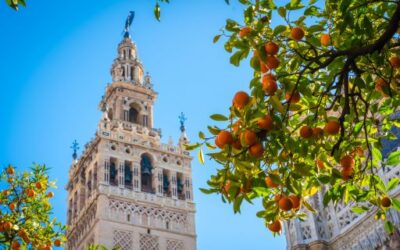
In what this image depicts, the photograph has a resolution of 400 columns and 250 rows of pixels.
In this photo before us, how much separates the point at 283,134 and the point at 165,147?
35.7 meters

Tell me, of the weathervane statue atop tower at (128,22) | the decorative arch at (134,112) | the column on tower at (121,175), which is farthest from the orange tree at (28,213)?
the weathervane statue atop tower at (128,22)

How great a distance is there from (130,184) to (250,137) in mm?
33719

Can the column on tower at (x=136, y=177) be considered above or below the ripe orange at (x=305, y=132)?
above

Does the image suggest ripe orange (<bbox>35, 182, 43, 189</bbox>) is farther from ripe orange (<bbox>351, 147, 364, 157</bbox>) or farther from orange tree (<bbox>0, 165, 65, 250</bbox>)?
ripe orange (<bbox>351, 147, 364, 157</bbox>)

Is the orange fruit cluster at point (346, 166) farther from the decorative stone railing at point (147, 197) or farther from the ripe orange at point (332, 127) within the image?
the decorative stone railing at point (147, 197)

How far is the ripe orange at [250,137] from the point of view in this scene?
3762 millimetres

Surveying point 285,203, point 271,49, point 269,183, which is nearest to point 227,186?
point 269,183

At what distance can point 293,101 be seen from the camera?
4.22 metres

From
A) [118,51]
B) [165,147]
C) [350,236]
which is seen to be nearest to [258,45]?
[350,236]

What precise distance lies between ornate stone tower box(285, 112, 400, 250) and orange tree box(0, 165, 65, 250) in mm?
4583

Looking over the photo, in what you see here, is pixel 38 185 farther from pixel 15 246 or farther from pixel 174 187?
pixel 174 187

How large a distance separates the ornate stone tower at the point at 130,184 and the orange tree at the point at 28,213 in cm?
2466

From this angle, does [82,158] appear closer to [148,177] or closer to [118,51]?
[148,177]

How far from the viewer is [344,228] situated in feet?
36.1
